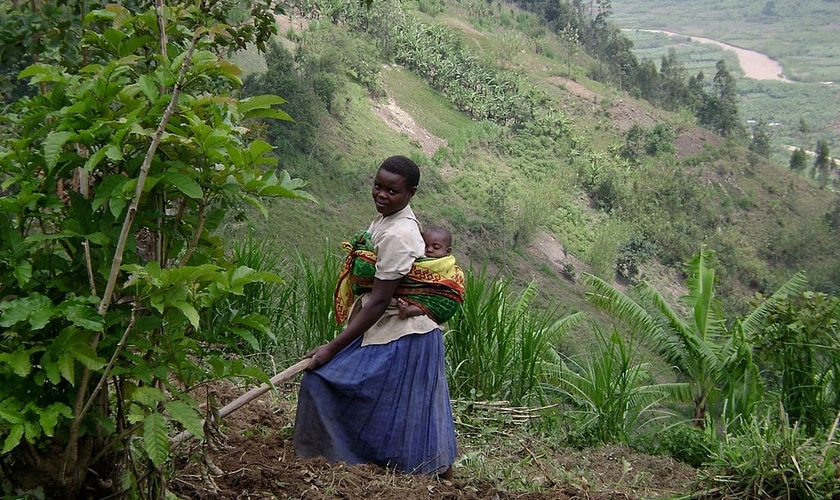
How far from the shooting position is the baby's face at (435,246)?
3193mm

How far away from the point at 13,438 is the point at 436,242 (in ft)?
5.90

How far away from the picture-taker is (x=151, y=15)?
6.85ft

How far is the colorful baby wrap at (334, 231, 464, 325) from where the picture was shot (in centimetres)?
296

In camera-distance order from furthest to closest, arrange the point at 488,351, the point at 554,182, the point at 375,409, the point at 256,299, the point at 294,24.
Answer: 1. the point at 554,182
2. the point at 294,24
3. the point at 256,299
4. the point at 488,351
5. the point at 375,409

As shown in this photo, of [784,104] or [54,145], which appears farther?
[784,104]

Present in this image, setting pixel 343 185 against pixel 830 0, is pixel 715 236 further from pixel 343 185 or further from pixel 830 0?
pixel 830 0

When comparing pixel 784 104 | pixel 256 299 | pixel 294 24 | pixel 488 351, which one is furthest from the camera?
pixel 784 104

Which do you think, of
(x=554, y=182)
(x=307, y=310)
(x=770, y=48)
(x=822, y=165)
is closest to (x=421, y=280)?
(x=307, y=310)

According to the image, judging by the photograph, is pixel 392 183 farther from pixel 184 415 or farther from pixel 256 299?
pixel 256 299

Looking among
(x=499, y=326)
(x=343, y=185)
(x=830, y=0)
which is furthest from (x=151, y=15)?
(x=830, y=0)

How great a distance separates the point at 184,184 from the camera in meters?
1.85

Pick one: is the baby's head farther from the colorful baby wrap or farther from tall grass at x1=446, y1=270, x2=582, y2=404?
tall grass at x1=446, y1=270, x2=582, y2=404

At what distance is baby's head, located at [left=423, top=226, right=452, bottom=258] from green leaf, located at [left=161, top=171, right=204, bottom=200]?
4.77ft

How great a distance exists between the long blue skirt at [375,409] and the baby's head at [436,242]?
13.4 inches
